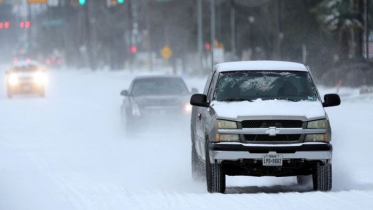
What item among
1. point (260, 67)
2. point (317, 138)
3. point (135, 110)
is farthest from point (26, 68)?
point (317, 138)

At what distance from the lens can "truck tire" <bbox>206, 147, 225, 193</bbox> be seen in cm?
1262

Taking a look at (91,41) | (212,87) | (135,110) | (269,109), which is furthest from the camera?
(91,41)

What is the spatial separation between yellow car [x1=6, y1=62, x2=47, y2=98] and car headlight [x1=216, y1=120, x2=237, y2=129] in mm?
36413

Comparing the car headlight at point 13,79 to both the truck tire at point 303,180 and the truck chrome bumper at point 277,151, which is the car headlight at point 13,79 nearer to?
the truck tire at point 303,180

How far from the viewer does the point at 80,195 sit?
1296 cm

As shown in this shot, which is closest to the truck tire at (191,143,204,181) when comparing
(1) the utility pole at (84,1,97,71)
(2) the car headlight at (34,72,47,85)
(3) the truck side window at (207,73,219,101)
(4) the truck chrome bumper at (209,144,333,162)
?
(3) the truck side window at (207,73,219,101)

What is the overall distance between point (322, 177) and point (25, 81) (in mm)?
37201

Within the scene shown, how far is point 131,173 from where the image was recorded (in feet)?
53.8

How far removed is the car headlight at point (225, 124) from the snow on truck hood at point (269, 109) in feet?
0.21

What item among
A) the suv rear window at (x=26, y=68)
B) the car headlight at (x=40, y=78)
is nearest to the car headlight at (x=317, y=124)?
the car headlight at (x=40, y=78)

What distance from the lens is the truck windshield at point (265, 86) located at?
43.8 ft

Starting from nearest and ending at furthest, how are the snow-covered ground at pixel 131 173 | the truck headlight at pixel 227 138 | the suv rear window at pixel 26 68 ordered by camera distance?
the snow-covered ground at pixel 131 173, the truck headlight at pixel 227 138, the suv rear window at pixel 26 68

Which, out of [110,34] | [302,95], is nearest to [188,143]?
[302,95]

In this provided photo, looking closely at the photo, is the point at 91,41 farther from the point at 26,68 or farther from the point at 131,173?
the point at 131,173
